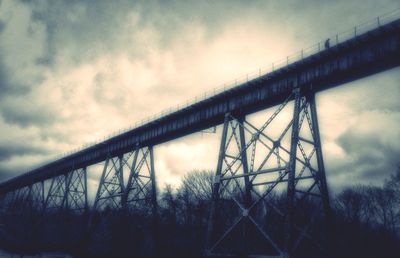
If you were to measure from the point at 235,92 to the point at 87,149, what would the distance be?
14.7 metres

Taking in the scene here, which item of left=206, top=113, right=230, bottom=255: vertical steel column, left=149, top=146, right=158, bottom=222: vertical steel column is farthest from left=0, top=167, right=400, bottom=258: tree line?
left=206, top=113, right=230, bottom=255: vertical steel column

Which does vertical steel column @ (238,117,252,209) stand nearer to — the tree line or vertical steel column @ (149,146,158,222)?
the tree line

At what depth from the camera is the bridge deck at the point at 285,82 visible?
9875 millimetres

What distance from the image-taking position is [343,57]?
35.0 feet

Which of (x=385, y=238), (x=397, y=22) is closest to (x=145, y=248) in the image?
(x=397, y=22)

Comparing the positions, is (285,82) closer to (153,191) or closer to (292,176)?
(292,176)

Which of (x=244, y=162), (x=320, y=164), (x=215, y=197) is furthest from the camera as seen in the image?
(x=244, y=162)

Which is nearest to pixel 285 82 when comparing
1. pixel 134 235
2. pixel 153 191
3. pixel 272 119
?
pixel 272 119

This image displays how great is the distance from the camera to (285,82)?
1206cm

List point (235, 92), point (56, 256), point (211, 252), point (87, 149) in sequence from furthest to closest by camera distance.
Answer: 1. point (87, 149)
2. point (56, 256)
3. point (235, 92)
4. point (211, 252)

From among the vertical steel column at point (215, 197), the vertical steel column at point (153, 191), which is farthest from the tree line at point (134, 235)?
the vertical steel column at point (215, 197)

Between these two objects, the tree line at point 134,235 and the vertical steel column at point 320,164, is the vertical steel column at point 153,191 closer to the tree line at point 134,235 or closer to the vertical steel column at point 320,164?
the tree line at point 134,235

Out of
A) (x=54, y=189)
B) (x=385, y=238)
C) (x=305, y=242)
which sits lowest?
(x=385, y=238)

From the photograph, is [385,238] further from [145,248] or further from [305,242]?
[145,248]
